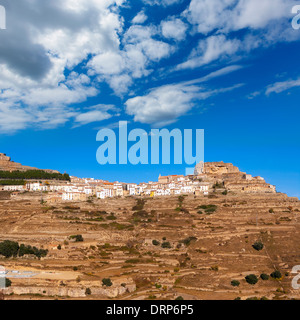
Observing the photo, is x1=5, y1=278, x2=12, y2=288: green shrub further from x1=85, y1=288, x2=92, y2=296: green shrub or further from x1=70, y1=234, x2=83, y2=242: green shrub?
x1=70, y1=234, x2=83, y2=242: green shrub

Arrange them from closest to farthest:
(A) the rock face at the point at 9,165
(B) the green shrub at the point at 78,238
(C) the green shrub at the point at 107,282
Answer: (C) the green shrub at the point at 107,282 < (B) the green shrub at the point at 78,238 < (A) the rock face at the point at 9,165

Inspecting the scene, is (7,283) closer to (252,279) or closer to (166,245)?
(166,245)

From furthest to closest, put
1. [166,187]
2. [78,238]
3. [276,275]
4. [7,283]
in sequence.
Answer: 1. [166,187]
2. [78,238]
3. [276,275]
4. [7,283]

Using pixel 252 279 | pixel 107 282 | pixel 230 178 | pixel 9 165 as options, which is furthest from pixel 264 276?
pixel 9 165

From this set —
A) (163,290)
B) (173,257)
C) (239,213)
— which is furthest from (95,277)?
(239,213)

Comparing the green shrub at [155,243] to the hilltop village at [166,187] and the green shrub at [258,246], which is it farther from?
the hilltop village at [166,187]

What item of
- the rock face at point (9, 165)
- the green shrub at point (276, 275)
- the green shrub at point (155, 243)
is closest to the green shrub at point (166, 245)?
the green shrub at point (155, 243)
